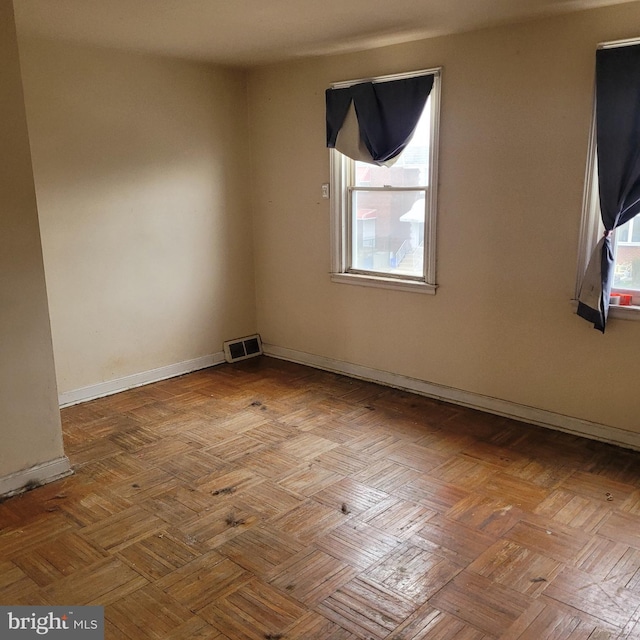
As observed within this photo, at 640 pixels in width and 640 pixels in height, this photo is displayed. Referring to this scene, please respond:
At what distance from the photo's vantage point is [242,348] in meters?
5.28

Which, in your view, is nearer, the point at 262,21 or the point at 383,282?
the point at 262,21

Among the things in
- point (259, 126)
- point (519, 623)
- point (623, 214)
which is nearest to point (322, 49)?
point (259, 126)

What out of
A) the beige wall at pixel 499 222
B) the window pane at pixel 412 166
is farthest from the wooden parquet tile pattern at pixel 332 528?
the window pane at pixel 412 166

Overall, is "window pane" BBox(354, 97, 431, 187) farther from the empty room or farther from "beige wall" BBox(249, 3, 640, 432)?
"beige wall" BBox(249, 3, 640, 432)

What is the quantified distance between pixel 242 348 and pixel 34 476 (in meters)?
2.41

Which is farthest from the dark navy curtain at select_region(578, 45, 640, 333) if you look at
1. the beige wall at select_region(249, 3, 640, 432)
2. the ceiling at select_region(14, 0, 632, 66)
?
the ceiling at select_region(14, 0, 632, 66)

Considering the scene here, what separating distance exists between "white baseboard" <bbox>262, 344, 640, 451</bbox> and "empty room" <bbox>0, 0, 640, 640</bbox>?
0.02 metres

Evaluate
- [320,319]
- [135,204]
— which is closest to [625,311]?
[320,319]

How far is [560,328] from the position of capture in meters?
3.63

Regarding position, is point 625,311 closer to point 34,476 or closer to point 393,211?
point 393,211

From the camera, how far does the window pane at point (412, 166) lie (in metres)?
4.07

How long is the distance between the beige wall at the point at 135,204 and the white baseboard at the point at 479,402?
2.75 ft

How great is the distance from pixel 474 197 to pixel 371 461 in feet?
5.86

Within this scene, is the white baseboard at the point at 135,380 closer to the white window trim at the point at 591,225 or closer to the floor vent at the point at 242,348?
the floor vent at the point at 242,348
